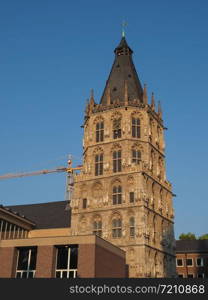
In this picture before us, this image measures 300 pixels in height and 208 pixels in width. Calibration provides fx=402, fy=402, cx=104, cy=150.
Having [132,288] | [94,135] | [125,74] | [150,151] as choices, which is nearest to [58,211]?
[94,135]

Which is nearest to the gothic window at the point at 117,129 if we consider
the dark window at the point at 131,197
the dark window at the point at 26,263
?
the dark window at the point at 131,197

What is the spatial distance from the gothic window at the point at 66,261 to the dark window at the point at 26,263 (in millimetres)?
2914

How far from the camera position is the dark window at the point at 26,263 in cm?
4500

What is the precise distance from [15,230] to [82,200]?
38.1 ft

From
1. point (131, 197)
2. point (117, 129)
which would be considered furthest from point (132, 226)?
point (117, 129)

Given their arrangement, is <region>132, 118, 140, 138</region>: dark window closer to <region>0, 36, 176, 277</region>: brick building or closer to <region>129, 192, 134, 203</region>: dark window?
<region>0, 36, 176, 277</region>: brick building

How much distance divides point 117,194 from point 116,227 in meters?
5.20

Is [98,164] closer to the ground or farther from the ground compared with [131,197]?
farther from the ground

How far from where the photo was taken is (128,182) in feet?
204

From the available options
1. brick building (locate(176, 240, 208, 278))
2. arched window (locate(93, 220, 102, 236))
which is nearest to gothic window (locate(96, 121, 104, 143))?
arched window (locate(93, 220, 102, 236))

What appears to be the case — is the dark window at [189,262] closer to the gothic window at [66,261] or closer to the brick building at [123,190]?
the brick building at [123,190]

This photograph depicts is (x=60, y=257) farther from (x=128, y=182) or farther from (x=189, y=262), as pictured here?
(x=189, y=262)

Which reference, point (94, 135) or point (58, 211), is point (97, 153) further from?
point (58, 211)

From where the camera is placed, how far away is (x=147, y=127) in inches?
2665
